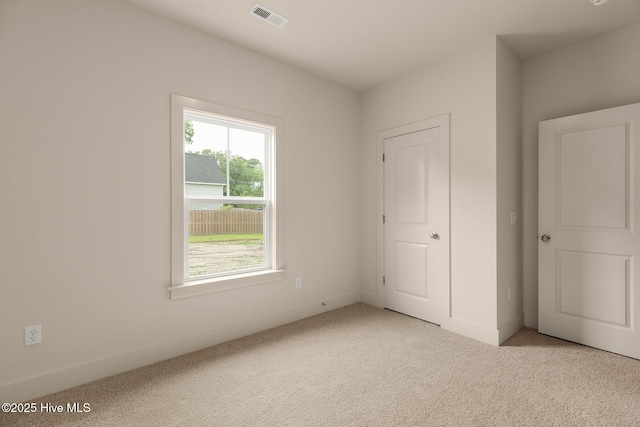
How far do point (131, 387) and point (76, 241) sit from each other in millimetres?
1054

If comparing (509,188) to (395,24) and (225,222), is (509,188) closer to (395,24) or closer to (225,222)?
(395,24)

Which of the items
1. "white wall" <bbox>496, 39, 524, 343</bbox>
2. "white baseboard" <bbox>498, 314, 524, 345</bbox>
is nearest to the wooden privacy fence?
"white wall" <bbox>496, 39, 524, 343</bbox>

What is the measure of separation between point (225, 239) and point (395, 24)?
7.87 ft

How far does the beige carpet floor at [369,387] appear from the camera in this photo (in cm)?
181

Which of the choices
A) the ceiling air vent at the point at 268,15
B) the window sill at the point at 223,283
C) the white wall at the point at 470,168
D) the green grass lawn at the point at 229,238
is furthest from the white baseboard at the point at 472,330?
the ceiling air vent at the point at 268,15

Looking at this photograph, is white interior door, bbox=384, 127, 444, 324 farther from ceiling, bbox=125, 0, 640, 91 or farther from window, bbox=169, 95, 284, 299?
window, bbox=169, 95, 284, 299

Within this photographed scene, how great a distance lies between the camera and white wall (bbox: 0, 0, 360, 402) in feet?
6.41

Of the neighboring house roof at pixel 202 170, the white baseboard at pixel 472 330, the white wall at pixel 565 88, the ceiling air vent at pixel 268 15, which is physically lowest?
the white baseboard at pixel 472 330

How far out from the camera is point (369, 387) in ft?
6.97

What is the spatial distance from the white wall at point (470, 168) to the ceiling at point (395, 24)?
0.22 m

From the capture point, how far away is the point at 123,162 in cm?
234

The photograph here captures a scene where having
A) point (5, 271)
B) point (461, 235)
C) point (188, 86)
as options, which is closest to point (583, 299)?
point (461, 235)

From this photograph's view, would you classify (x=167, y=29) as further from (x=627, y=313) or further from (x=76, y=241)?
(x=627, y=313)

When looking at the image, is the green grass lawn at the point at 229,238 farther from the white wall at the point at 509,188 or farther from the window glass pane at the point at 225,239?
the white wall at the point at 509,188
